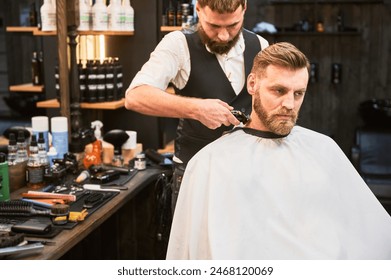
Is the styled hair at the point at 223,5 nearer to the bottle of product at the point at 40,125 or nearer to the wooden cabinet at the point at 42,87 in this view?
the bottle of product at the point at 40,125

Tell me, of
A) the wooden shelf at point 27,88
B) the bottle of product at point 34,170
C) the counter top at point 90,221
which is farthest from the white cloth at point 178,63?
the wooden shelf at point 27,88

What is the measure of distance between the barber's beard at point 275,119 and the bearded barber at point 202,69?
0.60 ft

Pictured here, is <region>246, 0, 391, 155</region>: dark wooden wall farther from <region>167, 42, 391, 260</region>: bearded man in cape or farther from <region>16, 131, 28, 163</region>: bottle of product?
<region>167, 42, 391, 260</region>: bearded man in cape

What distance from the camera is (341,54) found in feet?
18.3

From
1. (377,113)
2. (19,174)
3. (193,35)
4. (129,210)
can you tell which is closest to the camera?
(193,35)

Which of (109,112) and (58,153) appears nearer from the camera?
(58,153)

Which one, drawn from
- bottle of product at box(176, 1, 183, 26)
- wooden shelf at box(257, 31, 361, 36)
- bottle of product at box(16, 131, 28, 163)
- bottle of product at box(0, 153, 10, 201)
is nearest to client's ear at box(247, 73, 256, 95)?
bottle of product at box(0, 153, 10, 201)

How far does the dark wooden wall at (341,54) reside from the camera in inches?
214

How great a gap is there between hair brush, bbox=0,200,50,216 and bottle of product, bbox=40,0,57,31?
1.25 metres

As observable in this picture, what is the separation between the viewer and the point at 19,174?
2.60 meters

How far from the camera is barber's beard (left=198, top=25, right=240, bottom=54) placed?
222cm

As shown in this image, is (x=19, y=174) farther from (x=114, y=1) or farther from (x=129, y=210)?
(x=114, y=1)

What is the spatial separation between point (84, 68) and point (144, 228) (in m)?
0.98
